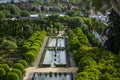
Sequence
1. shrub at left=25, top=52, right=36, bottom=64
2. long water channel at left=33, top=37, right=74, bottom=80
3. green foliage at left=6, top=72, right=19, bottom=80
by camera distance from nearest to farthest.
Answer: green foliage at left=6, top=72, right=19, bottom=80, long water channel at left=33, top=37, right=74, bottom=80, shrub at left=25, top=52, right=36, bottom=64

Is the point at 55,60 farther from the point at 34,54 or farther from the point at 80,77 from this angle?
the point at 80,77

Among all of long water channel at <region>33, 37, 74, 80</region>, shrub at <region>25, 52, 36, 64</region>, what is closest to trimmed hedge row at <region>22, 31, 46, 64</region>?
shrub at <region>25, 52, 36, 64</region>

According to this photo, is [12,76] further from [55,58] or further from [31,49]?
[55,58]

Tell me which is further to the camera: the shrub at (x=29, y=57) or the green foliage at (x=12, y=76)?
the shrub at (x=29, y=57)

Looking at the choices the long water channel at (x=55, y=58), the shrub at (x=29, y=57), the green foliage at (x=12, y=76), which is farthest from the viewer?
the shrub at (x=29, y=57)

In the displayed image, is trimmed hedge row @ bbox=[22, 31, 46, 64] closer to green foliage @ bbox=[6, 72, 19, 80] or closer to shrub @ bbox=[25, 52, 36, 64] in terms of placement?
shrub @ bbox=[25, 52, 36, 64]

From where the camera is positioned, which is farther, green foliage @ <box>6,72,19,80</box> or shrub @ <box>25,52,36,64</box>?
shrub @ <box>25,52,36,64</box>

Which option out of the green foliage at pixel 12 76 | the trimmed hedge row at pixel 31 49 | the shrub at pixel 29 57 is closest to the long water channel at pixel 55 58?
the trimmed hedge row at pixel 31 49

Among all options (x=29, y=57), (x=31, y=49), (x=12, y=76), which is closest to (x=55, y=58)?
(x=31, y=49)

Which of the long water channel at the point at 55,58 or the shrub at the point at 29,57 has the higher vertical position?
the shrub at the point at 29,57

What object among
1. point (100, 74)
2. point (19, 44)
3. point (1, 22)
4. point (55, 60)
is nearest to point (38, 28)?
point (1, 22)

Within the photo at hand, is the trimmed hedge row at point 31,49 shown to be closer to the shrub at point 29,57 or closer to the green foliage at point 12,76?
the shrub at point 29,57

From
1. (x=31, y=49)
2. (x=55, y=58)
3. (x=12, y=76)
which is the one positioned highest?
(x=31, y=49)
